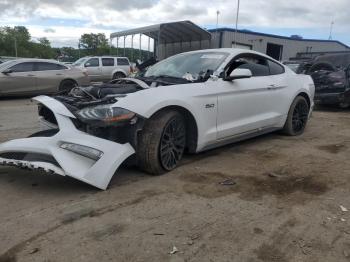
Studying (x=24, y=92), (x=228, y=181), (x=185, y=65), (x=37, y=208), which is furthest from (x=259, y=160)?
(x=24, y=92)

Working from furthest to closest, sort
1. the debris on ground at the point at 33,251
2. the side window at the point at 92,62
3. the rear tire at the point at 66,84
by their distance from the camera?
1. the side window at the point at 92,62
2. the rear tire at the point at 66,84
3. the debris on ground at the point at 33,251

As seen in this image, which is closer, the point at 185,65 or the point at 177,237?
the point at 177,237

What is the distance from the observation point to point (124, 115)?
420cm

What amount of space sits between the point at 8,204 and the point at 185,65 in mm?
3036

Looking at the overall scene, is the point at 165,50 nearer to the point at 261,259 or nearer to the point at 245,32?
the point at 245,32

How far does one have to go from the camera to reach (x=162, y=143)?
4.57 m

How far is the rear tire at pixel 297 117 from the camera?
270 inches

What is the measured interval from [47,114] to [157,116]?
1.34 m

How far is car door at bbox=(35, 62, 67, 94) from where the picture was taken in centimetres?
1409

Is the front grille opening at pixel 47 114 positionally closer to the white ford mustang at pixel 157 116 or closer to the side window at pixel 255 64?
the white ford mustang at pixel 157 116

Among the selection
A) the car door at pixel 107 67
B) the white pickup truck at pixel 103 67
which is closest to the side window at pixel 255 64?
the white pickup truck at pixel 103 67

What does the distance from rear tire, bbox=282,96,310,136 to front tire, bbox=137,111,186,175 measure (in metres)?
2.69

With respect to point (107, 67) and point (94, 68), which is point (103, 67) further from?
point (94, 68)

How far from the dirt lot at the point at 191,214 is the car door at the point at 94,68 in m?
15.7
